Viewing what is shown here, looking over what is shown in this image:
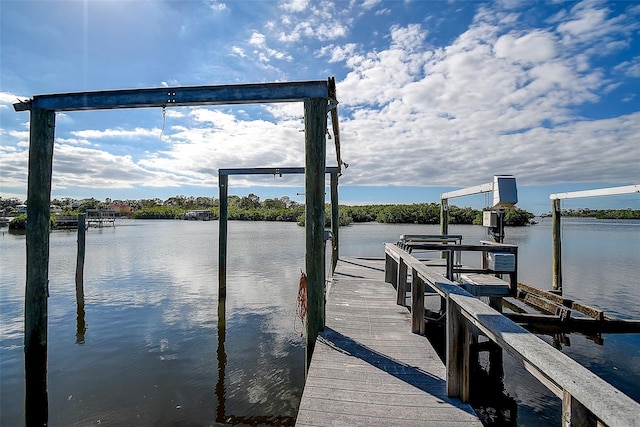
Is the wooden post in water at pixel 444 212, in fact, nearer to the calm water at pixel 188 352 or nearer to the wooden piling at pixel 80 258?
the calm water at pixel 188 352

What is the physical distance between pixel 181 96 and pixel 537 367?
4.75m

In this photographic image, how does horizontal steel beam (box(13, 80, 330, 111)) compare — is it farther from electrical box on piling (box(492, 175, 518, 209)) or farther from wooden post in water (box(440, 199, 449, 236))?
wooden post in water (box(440, 199, 449, 236))

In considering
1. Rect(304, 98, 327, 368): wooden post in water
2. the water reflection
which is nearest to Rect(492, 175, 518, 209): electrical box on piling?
Rect(304, 98, 327, 368): wooden post in water

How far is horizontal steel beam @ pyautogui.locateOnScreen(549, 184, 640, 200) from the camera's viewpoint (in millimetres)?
7324

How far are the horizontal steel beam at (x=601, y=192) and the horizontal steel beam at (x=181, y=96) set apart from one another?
699 centimetres

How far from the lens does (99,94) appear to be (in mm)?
4828

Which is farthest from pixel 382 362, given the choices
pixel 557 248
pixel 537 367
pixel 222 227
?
pixel 557 248

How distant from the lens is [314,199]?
4.43m

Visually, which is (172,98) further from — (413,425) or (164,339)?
(164,339)

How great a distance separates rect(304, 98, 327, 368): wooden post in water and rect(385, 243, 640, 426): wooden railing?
1327 mm

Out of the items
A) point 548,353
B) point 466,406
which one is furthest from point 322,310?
point 548,353

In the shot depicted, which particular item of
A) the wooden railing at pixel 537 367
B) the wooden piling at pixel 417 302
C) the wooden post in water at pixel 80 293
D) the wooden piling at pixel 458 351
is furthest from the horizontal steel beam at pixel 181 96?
the wooden post in water at pixel 80 293

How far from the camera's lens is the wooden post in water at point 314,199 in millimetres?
4410

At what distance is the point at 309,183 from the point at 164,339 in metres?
5.92
